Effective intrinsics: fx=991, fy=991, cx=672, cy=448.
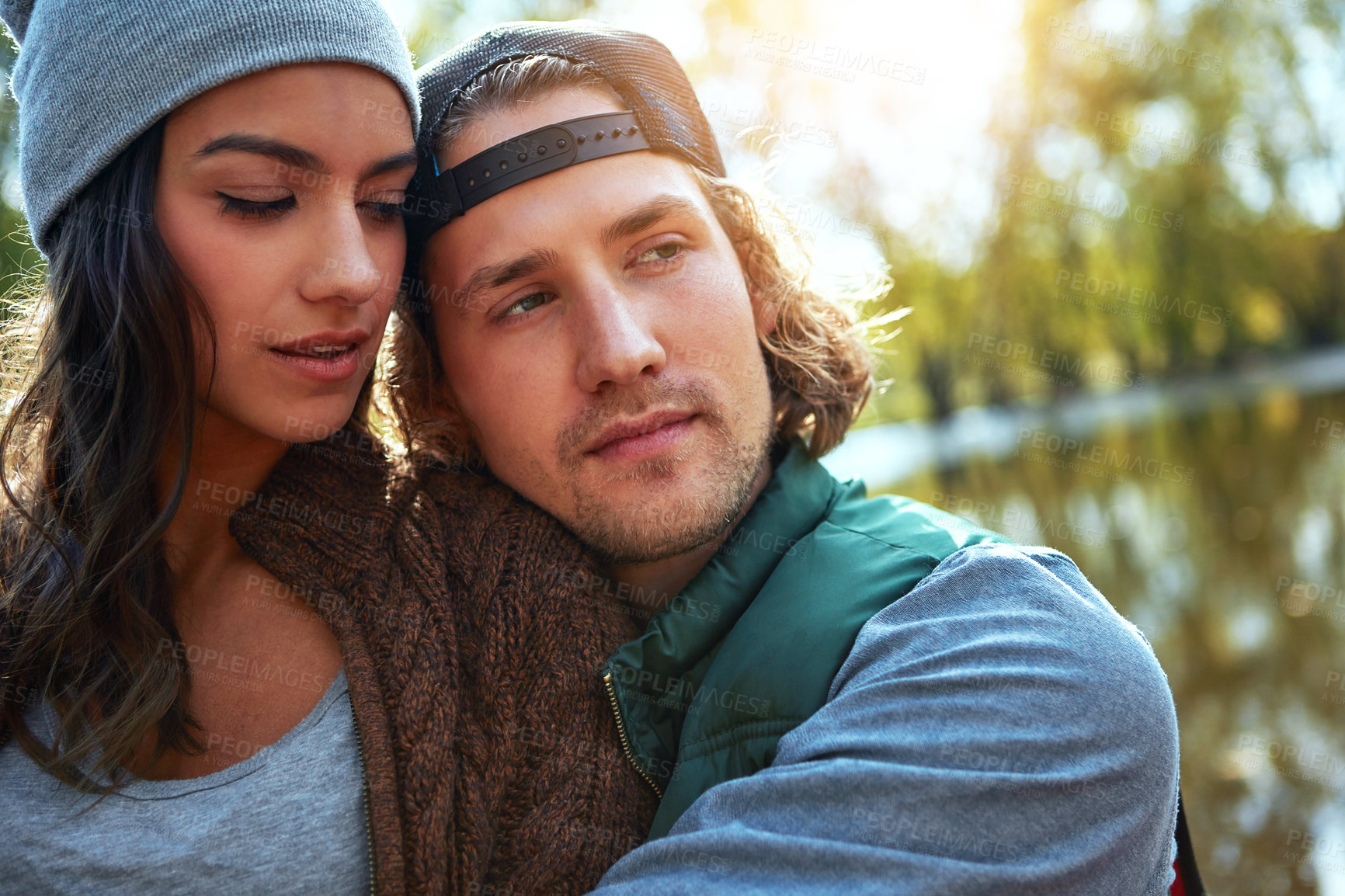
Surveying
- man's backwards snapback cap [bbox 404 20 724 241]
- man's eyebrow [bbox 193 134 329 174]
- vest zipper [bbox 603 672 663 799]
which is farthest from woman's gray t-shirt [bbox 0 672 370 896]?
man's backwards snapback cap [bbox 404 20 724 241]

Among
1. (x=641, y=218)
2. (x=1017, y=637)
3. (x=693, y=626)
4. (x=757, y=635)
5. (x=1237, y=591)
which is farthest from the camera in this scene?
(x=1237, y=591)

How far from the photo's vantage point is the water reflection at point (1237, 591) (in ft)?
13.0

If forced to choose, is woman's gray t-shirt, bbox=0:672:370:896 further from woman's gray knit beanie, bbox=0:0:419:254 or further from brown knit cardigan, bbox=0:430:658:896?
woman's gray knit beanie, bbox=0:0:419:254

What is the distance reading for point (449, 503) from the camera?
2441mm

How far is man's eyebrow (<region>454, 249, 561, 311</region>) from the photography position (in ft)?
7.59

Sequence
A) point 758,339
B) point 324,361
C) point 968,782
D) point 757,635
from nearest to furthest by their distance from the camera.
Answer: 1. point 968,782
2. point 757,635
3. point 324,361
4. point 758,339

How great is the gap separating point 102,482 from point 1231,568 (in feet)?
24.2

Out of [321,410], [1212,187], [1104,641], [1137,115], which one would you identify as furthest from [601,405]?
[1212,187]

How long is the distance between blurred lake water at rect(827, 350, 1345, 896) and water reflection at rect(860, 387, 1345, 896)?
0.01m

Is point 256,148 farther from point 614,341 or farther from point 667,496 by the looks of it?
point 667,496

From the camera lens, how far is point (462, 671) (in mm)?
2154

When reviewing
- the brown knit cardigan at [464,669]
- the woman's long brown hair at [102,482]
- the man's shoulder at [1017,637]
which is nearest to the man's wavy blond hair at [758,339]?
the brown knit cardigan at [464,669]

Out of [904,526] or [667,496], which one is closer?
[904,526]

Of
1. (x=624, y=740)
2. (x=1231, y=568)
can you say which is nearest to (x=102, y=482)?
(x=624, y=740)
